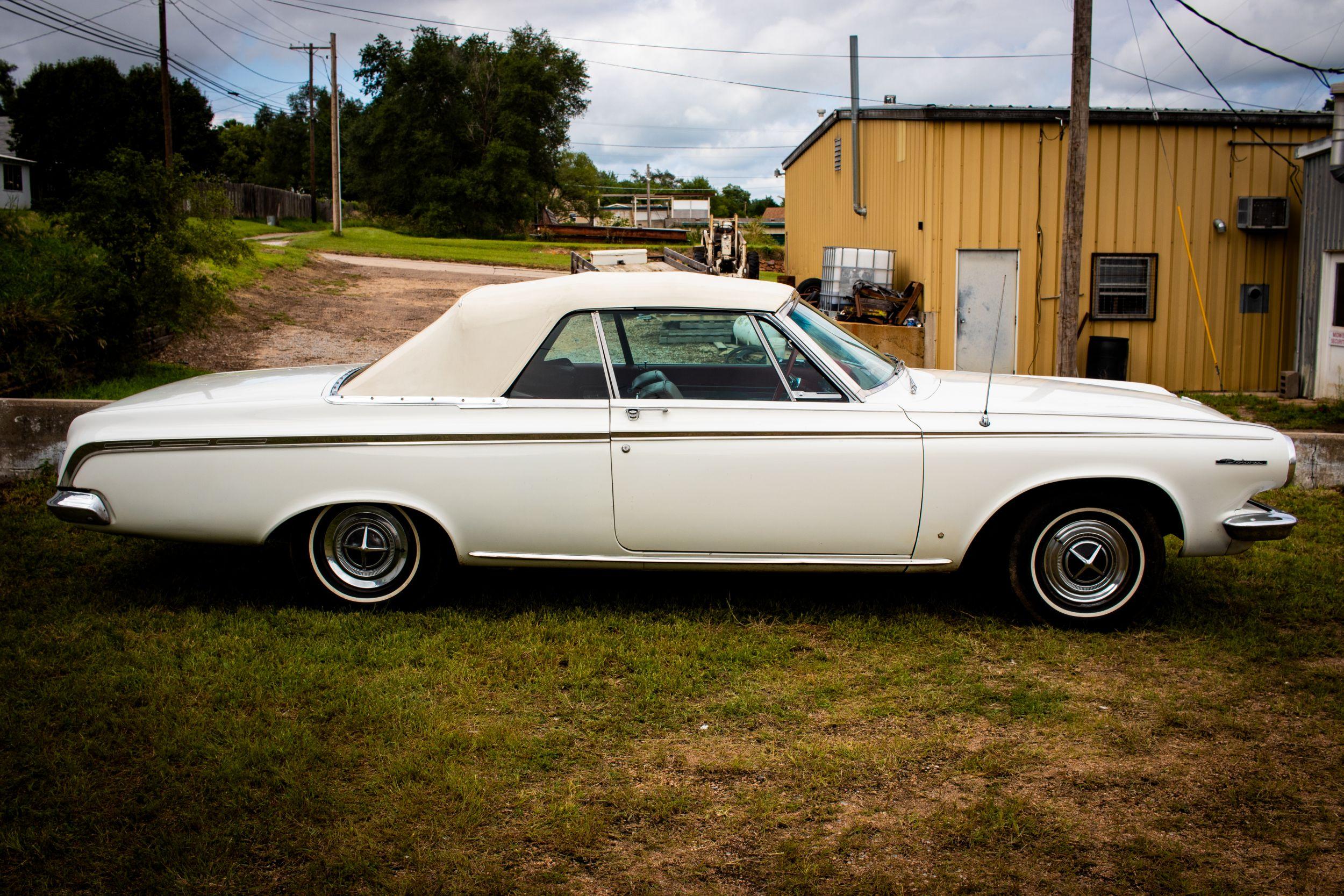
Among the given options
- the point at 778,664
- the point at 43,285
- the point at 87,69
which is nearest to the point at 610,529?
the point at 778,664

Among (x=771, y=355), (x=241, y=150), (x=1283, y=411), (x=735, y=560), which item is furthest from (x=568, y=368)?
(x=241, y=150)

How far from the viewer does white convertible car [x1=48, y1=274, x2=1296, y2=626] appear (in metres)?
4.54

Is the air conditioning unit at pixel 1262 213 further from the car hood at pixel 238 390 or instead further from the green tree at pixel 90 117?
the green tree at pixel 90 117

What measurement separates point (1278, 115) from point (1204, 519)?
12.5 meters

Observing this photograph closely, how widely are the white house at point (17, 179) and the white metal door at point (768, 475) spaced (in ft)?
162

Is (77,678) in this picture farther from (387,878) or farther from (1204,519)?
(1204,519)

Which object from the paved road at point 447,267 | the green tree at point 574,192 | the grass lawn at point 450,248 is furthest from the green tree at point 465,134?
the paved road at point 447,267

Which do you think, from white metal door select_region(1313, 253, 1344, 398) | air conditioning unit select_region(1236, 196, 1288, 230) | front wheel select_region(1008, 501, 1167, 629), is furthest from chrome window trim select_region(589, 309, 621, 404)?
air conditioning unit select_region(1236, 196, 1288, 230)

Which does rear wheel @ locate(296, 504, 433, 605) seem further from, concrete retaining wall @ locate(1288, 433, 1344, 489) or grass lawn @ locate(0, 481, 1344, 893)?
concrete retaining wall @ locate(1288, 433, 1344, 489)

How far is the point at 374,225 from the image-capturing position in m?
55.0

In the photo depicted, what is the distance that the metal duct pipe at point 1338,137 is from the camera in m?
11.9

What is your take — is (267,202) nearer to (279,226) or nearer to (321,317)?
(279,226)

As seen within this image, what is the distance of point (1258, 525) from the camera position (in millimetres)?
4484

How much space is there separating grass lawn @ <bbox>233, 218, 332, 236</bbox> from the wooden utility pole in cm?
2793
